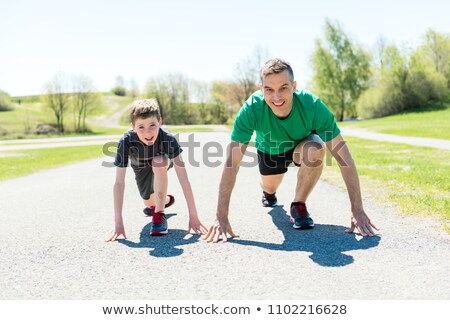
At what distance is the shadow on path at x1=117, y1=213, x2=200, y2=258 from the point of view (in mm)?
3719

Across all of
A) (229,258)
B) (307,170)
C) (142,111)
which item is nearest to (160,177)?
(142,111)

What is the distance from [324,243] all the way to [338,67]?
184 feet

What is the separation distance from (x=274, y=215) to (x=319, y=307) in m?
2.69

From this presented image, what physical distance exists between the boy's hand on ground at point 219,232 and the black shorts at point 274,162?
1.39 meters

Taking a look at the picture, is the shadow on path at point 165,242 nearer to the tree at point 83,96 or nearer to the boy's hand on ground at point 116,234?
the boy's hand on ground at point 116,234

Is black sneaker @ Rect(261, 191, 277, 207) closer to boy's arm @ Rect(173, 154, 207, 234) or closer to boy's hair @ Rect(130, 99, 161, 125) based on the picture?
boy's arm @ Rect(173, 154, 207, 234)

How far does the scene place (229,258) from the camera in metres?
3.48

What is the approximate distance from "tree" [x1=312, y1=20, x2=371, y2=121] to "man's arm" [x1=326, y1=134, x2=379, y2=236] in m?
53.8

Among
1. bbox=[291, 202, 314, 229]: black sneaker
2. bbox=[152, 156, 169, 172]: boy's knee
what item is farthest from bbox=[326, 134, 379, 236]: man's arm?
bbox=[152, 156, 169, 172]: boy's knee

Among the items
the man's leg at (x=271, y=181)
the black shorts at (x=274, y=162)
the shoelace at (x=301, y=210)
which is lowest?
the shoelace at (x=301, y=210)

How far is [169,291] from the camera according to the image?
280 cm

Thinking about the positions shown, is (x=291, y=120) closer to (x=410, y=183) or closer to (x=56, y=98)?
(x=410, y=183)

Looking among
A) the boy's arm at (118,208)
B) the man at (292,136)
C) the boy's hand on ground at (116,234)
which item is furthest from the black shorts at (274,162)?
the boy's hand on ground at (116,234)

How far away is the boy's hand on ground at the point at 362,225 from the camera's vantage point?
4.06m
